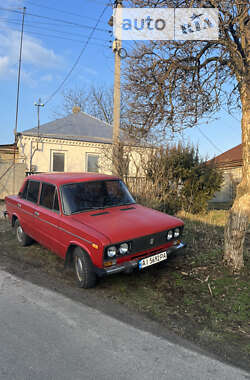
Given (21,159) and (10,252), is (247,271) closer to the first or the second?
(10,252)

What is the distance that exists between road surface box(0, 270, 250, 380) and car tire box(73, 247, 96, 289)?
48 centimetres

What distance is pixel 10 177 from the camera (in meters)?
15.4

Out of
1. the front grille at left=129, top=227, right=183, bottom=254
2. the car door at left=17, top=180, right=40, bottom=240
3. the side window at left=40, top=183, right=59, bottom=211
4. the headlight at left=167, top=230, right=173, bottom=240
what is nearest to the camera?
the front grille at left=129, top=227, right=183, bottom=254

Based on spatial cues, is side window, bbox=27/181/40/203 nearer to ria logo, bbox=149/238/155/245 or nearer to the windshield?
the windshield

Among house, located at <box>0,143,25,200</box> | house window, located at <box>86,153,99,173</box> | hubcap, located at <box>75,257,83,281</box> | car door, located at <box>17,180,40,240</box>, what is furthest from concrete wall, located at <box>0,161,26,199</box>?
hubcap, located at <box>75,257,83,281</box>

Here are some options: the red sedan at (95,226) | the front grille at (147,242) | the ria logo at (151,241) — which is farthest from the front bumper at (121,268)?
the ria logo at (151,241)

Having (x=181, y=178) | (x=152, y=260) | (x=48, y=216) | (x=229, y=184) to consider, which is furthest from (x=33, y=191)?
(x=229, y=184)

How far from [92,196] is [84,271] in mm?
1432

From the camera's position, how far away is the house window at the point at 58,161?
18.5 metres

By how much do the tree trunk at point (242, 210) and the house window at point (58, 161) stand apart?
40.7ft

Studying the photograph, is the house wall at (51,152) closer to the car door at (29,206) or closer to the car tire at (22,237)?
the car tire at (22,237)

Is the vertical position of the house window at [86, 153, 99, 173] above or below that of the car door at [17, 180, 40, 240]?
above

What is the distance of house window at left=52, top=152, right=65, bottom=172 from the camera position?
60.7 feet

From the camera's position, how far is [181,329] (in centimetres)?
309
